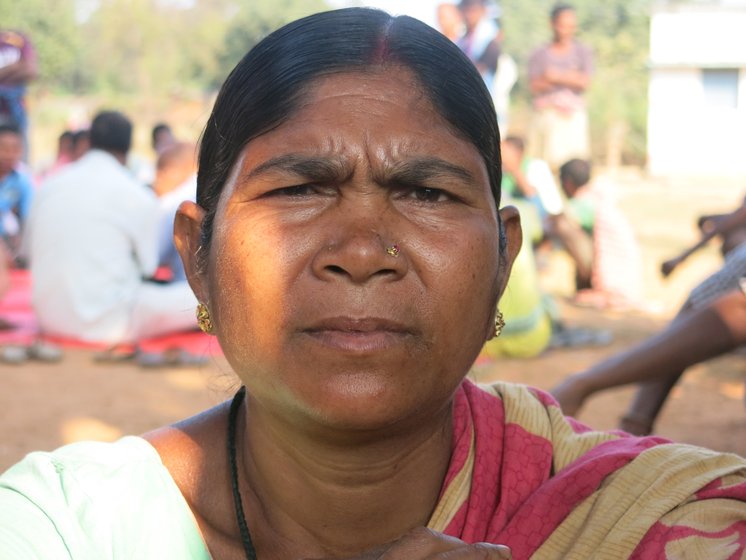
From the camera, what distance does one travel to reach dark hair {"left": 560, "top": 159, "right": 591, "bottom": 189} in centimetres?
1003

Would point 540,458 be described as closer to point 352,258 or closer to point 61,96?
point 352,258

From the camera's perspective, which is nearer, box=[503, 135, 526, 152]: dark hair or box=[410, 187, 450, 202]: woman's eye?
box=[410, 187, 450, 202]: woman's eye

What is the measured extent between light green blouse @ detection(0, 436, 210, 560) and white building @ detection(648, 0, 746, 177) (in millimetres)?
28820

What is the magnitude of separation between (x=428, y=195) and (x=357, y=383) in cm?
40

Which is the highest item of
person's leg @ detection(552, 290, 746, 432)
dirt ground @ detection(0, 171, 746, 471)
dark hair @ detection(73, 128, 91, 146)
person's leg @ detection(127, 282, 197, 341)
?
dark hair @ detection(73, 128, 91, 146)

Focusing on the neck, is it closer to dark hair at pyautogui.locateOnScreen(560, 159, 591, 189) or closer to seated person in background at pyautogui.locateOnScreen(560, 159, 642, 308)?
seated person in background at pyautogui.locateOnScreen(560, 159, 642, 308)

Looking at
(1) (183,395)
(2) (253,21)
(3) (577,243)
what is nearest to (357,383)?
(1) (183,395)

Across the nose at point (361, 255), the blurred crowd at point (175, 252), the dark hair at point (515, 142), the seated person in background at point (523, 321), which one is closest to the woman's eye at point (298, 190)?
the nose at point (361, 255)

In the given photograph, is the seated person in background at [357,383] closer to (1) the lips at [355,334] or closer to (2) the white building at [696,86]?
(1) the lips at [355,334]

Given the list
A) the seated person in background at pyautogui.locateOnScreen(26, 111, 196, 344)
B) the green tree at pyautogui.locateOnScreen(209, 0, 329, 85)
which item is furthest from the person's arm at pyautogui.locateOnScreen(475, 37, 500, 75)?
the green tree at pyautogui.locateOnScreen(209, 0, 329, 85)

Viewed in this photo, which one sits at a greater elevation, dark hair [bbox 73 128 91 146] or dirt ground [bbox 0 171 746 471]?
dark hair [bbox 73 128 91 146]

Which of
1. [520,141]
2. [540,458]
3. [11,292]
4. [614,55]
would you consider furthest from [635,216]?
[614,55]

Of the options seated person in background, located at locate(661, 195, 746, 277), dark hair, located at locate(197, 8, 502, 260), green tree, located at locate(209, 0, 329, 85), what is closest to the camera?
dark hair, located at locate(197, 8, 502, 260)

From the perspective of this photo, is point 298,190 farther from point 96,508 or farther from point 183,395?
point 183,395
